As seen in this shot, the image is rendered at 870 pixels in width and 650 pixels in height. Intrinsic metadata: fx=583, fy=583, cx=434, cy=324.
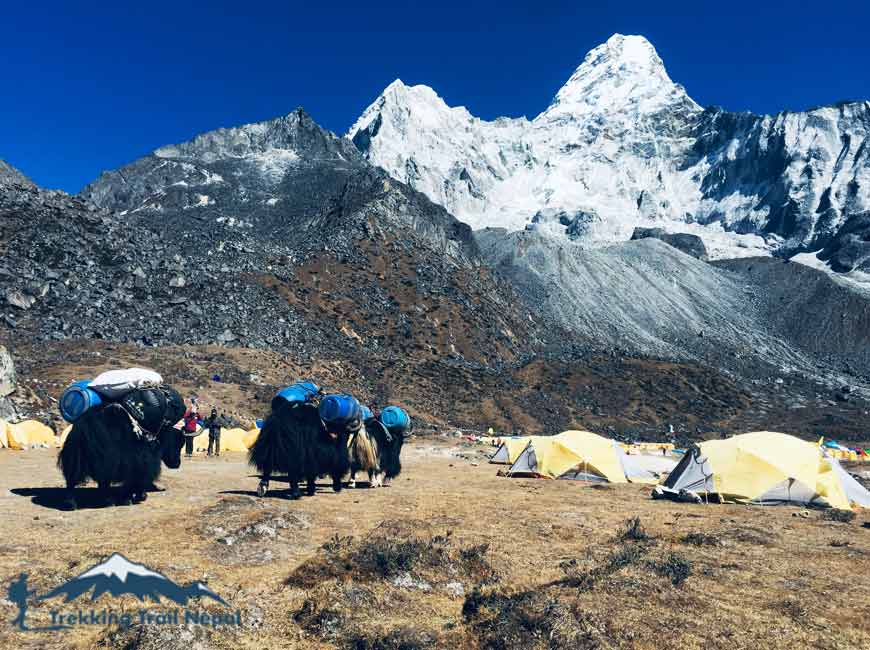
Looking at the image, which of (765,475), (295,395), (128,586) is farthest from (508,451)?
(128,586)

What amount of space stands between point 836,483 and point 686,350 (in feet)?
238

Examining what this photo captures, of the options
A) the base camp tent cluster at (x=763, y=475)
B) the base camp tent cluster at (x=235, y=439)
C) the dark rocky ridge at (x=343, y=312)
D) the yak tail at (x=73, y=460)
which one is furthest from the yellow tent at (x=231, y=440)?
the base camp tent cluster at (x=763, y=475)

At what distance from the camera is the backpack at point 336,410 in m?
→ 12.6

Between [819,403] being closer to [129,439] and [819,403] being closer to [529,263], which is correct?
[529,263]

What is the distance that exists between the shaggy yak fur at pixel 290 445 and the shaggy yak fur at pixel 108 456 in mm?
2175

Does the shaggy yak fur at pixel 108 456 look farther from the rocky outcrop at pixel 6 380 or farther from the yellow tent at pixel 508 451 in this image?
the yellow tent at pixel 508 451

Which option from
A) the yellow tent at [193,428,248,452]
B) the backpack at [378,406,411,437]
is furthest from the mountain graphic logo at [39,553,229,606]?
the yellow tent at [193,428,248,452]

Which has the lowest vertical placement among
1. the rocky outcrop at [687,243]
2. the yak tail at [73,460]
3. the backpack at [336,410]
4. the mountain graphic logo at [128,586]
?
the mountain graphic logo at [128,586]

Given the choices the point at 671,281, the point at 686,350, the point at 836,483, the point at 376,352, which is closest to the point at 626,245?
the point at 671,281

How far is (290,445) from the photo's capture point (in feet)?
40.6

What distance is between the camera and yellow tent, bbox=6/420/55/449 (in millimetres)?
19675

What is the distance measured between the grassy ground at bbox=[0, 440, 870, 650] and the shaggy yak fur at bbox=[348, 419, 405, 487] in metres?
1.78

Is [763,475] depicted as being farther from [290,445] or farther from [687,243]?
[687,243]

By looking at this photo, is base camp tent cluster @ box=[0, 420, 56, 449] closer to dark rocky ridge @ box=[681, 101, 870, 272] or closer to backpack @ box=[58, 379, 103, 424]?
backpack @ box=[58, 379, 103, 424]
